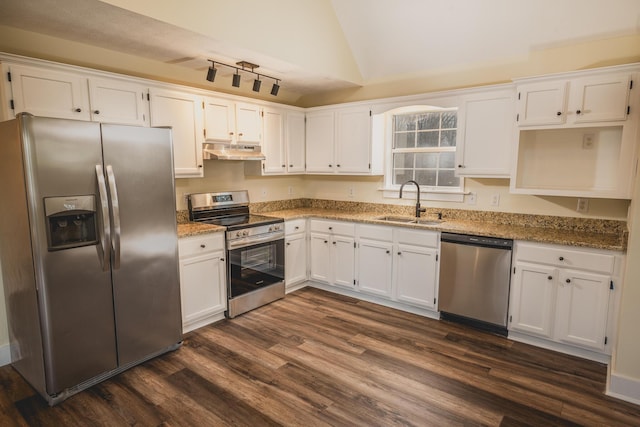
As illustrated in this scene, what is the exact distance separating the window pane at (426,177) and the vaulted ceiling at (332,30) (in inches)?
44.4

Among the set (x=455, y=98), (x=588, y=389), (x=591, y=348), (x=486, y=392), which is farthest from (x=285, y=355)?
(x=455, y=98)

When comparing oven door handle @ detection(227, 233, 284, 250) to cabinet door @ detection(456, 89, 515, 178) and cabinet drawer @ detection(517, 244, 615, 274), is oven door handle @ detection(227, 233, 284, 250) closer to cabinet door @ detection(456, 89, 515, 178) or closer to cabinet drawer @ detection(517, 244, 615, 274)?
cabinet door @ detection(456, 89, 515, 178)

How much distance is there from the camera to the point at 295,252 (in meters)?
4.42

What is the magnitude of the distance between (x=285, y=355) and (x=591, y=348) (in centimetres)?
245

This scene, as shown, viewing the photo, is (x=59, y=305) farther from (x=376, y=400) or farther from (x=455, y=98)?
(x=455, y=98)

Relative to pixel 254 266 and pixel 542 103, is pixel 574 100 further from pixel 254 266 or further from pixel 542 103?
pixel 254 266

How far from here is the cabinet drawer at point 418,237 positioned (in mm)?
3578

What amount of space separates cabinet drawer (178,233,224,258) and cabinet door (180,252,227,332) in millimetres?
48

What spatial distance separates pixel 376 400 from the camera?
2.44 meters

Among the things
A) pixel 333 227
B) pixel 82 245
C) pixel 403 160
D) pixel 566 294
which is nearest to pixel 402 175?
pixel 403 160

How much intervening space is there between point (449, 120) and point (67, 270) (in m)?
3.85

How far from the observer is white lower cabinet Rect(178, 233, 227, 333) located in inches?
130

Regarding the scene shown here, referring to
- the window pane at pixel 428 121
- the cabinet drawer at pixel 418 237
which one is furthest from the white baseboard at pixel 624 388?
the window pane at pixel 428 121

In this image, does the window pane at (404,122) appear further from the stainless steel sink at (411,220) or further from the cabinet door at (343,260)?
the cabinet door at (343,260)
